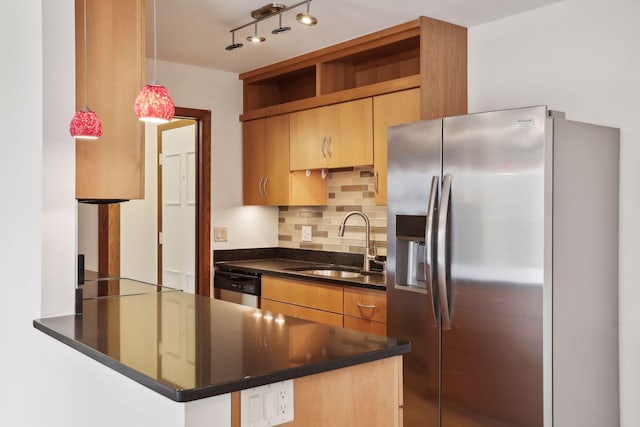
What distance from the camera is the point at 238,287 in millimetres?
4520

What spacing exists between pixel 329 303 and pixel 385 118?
46.8 inches

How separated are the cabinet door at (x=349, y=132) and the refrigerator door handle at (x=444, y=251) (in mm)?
1004

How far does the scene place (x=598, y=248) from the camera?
113 inches

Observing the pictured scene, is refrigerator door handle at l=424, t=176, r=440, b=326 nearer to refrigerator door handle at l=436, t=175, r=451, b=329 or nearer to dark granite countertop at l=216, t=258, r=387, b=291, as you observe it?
refrigerator door handle at l=436, t=175, r=451, b=329

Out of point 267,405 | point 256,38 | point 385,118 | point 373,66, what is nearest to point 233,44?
point 256,38

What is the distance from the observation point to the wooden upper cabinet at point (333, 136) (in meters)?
3.89

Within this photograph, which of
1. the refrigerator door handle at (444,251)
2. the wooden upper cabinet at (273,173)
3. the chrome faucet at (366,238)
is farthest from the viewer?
the wooden upper cabinet at (273,173)

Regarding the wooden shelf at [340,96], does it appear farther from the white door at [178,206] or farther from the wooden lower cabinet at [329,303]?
the wooden lower cabinet at [329,303]

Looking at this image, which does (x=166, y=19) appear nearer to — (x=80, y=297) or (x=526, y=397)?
(x=80, y=297)

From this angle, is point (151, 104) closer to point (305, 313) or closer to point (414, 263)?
point (414, 263)

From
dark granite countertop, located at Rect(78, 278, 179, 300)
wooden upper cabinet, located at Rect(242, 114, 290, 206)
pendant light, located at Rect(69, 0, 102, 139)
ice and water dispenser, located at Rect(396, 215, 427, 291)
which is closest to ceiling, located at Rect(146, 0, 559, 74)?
wooden upper cabinet, located at Rect(242, 114, 290, 206)

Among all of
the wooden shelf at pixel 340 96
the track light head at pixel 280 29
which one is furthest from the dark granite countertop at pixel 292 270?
the track light head at pixel 280 29

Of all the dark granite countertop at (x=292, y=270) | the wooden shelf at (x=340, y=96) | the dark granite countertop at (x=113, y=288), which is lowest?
the dark granite countertop at (x=292, y=270)

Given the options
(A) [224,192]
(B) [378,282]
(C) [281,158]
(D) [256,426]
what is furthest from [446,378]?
(A) [224,192]
